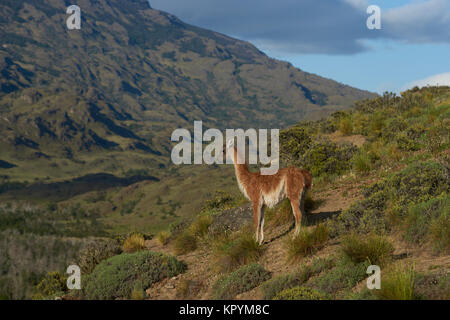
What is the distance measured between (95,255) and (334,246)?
26.9 ft

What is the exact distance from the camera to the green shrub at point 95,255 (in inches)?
543

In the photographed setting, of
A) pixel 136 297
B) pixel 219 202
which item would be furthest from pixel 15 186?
pixel 136 297

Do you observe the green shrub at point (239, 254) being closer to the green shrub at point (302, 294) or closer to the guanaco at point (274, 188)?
the guanaco at point (274, 188)

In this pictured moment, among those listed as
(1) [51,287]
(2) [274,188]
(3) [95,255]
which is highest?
(2) [274,188]

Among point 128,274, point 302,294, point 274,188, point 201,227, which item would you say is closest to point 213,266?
point 128,274

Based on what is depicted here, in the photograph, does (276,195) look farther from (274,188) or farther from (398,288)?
(398,288)

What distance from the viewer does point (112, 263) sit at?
39.7 ft

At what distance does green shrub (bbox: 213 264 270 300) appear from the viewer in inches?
353

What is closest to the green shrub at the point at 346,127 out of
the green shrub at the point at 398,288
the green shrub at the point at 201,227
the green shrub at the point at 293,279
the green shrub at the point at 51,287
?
the green shrub at the point at 201,227

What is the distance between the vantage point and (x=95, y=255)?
557 inches

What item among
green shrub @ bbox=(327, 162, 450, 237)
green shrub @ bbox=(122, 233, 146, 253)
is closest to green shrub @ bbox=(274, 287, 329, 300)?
green shrub @ bbox=(327, 162, 450, 237)

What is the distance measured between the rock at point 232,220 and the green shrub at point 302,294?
6.11m

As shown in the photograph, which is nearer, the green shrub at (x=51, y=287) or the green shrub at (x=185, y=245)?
the green shrub at (x=51, y=287)

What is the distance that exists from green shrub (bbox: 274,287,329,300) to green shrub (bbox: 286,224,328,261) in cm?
198
